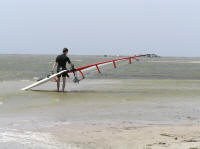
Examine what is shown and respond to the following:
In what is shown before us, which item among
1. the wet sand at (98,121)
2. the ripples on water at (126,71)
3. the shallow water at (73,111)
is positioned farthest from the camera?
the ripples on water at (126,71)

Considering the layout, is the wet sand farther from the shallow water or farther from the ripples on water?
the ripples on water

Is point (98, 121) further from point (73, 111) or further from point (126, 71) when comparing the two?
point (126, 71)

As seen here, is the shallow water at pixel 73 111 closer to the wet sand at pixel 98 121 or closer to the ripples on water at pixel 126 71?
the wet sand at pixel 98 121

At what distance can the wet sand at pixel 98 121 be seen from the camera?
5.07 m

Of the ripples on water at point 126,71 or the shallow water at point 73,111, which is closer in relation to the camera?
the shallow water at point 73,111

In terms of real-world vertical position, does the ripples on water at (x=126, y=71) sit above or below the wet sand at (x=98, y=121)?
below

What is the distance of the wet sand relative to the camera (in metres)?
5.07

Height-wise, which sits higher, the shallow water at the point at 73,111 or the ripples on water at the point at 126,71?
the shallow water at the point at 73,111

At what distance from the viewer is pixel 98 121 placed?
6828 millimetres

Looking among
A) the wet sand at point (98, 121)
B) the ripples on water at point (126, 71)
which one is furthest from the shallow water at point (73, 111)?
the ripples on water at point (126, 71)

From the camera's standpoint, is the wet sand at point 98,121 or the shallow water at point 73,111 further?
the shallow water at point 73,111

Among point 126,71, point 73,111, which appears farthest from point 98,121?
point 126,71

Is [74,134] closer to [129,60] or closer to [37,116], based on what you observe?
[37,116]

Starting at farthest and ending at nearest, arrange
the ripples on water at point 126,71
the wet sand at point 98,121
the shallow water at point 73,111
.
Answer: the ripples on water at point 126,71 < the shallow water at point 73,111 < the wet sand at point 98,121
